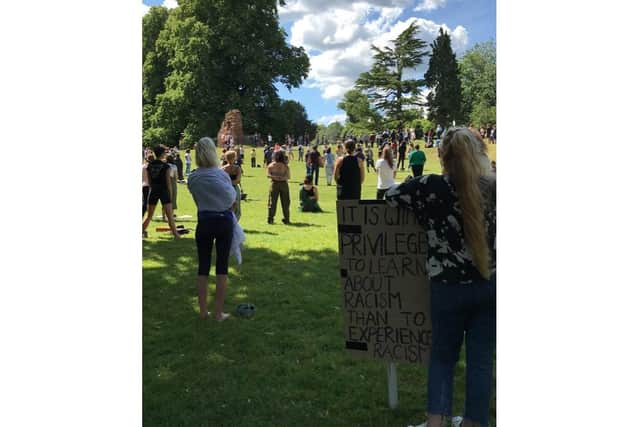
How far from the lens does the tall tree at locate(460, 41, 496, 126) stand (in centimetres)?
287

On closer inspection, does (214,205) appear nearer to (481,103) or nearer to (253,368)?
(253,368)

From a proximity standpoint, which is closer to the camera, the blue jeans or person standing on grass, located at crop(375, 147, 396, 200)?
the blue jeans

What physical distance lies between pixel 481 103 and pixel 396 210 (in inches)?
35.1

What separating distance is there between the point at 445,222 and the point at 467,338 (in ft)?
1.70

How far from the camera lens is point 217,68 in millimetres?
3660

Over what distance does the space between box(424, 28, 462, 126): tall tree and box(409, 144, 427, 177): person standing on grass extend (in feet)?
0.73

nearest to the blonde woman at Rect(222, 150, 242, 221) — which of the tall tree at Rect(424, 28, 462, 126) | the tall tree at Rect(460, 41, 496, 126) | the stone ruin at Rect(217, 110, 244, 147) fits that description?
the stone ruin at Rect(217, 110, 244, 147)

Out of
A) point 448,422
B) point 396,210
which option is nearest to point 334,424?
point 448,422

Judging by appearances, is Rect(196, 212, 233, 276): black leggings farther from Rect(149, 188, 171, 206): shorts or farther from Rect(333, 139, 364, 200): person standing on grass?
Rect(149, 188, 171, 206): shorts

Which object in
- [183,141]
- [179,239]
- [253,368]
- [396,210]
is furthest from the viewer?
[179,239]

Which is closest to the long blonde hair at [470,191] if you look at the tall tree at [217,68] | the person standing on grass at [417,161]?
the person standing on grass at [417,161]

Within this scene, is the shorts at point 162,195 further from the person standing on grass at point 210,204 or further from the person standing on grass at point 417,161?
the person standing on grass at point 417,161

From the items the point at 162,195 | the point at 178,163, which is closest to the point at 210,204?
the point at 178,163

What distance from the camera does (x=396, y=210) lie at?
2.58 metres
